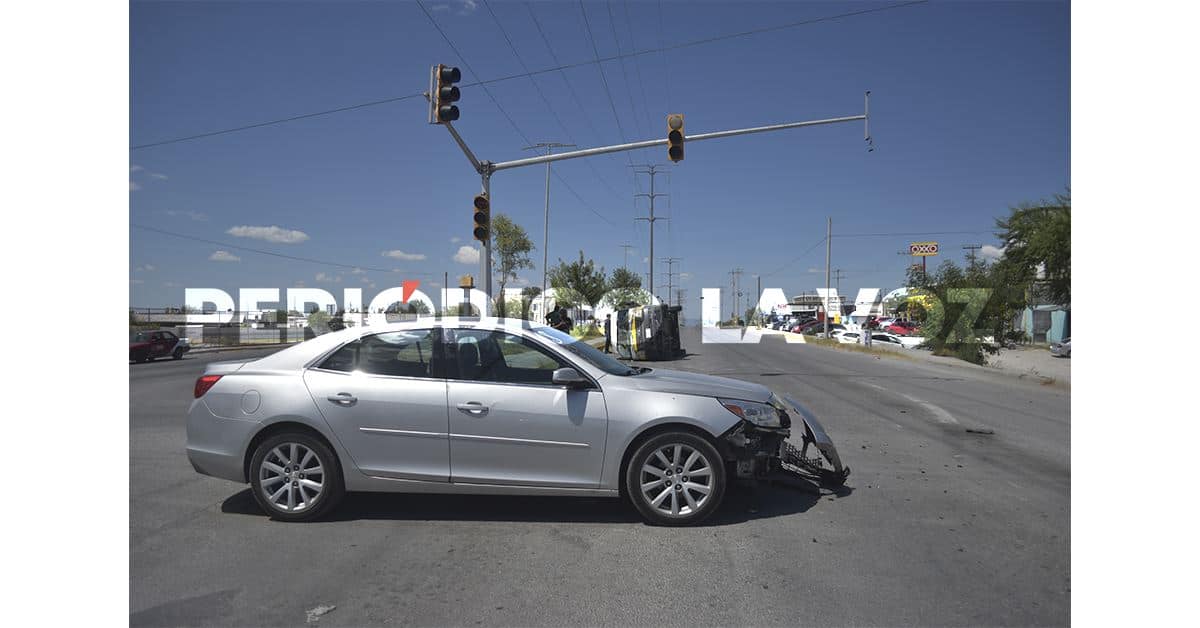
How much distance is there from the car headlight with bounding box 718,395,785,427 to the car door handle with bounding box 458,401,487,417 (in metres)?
1.74

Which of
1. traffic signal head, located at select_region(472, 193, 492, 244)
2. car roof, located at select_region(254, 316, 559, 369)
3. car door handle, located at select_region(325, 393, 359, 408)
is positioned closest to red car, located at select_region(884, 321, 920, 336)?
traffic signal head, located at select_region(472, 193, 492, 244)

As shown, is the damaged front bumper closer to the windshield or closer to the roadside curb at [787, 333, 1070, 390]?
the windshield

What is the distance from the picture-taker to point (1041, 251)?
32.3 meters

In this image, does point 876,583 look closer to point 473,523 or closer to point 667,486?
point 667,486

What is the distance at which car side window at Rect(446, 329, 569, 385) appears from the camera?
5.24 meters

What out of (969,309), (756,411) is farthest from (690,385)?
(969,309)

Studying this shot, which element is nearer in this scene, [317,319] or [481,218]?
[481,218]

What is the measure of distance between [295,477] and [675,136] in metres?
11.2

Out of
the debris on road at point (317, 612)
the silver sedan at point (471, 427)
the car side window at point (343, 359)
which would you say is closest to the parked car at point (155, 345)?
the silver sedan at point (471, 427)

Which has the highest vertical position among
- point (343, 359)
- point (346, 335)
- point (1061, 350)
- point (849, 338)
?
point (346, 335)

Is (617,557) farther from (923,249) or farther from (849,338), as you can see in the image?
(923,249)

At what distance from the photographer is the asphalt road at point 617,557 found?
3.66 metres

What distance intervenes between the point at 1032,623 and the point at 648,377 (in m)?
2.87

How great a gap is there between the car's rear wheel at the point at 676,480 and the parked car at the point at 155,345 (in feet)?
87.2
